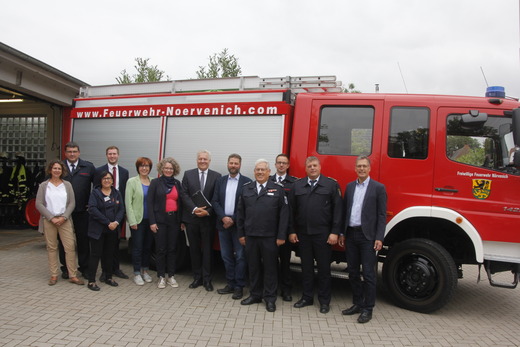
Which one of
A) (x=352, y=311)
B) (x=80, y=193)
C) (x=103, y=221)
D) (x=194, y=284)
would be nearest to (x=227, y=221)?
(x=194, y=284)

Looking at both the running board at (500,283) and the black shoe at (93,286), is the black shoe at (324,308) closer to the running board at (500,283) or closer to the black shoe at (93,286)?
the running board at (500,283)

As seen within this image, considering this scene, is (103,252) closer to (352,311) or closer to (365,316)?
(352,311)

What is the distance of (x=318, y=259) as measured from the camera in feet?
14.5

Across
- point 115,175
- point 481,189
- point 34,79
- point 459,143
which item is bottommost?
point 115,175

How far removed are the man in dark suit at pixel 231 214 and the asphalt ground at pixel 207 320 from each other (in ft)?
1.09

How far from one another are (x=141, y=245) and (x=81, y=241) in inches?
33.9

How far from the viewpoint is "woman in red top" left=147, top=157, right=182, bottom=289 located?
A: 5020mm

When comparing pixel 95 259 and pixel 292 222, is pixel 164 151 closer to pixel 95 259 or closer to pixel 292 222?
pixel 95 259

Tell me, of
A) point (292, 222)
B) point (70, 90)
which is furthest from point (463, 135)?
point (70, 90)

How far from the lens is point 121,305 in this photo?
4.44 meters

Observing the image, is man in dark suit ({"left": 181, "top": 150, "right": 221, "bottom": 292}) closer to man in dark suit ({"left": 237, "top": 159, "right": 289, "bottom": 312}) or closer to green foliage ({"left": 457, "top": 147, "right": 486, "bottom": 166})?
man in dark suit ({"left": 237, "top": 159, "right": 289, "bottom": 312})

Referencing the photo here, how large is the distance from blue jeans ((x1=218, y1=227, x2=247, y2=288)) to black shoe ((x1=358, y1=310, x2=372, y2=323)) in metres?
1.44

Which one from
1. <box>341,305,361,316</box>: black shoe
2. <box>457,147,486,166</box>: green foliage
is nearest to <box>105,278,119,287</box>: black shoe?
<box>341,305,361,316</box>: black shoe

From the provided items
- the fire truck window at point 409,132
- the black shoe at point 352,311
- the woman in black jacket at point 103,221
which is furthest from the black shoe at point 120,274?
the fire truck window at point 409,132
